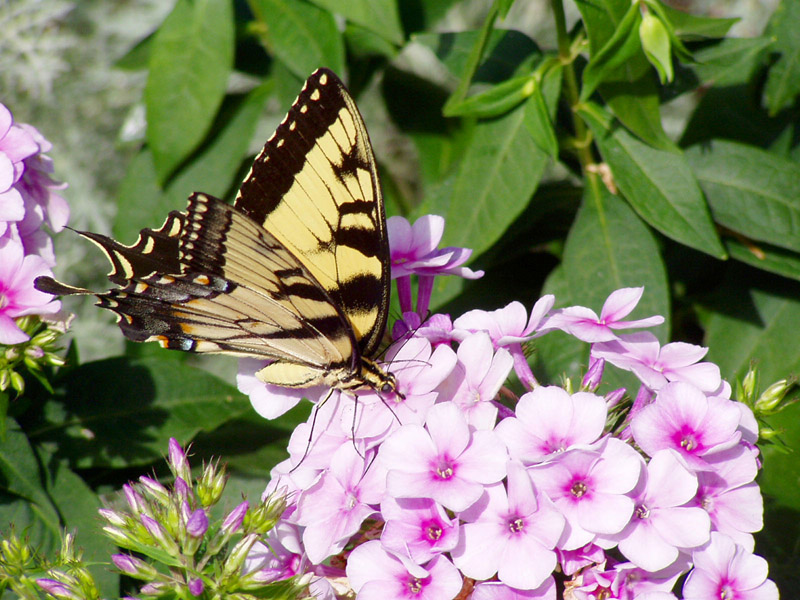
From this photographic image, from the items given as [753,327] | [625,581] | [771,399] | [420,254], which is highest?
[420,254]

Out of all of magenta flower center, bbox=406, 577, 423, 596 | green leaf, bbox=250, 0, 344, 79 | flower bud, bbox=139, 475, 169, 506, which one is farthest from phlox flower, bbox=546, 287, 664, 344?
green leaf, bbox=250, 0, 344, 79

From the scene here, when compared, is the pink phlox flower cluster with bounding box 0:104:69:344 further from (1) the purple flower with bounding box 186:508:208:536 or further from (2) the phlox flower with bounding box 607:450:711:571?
(2) the phlox flower with bounding box 607:450:711:571

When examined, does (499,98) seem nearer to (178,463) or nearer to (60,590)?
(178,463)

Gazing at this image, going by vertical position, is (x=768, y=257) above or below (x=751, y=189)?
below

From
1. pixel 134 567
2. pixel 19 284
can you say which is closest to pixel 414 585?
pixel 134 567

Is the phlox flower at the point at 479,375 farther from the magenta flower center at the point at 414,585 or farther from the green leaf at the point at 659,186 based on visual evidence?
the green leaf at the point at 659,186

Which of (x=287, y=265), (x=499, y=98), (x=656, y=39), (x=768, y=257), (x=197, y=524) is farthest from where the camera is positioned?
(x=768, y=257)

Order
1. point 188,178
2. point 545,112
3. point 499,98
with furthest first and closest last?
point 188,178, point 499,98, point 545,112

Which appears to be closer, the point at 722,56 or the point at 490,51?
the point at 722,56
